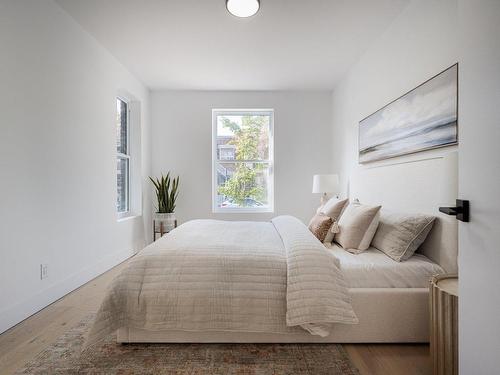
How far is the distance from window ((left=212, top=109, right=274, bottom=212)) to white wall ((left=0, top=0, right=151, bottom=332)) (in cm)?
177

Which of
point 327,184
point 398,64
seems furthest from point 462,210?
point 327,184

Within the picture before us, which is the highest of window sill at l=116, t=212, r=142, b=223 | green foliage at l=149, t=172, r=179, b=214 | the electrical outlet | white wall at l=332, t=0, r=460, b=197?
white wall at l=332, t=0, r=460, b=197

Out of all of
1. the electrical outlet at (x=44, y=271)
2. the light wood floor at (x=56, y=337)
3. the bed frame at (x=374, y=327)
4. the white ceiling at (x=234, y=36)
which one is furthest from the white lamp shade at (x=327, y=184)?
the electrical outlet at (x=44, y=271)

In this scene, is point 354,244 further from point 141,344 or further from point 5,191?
point 5,191

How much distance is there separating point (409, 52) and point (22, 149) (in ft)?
10.4

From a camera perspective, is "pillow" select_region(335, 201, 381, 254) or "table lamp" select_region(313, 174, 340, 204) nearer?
"pillow" select_region(335, 201, 381, 254)

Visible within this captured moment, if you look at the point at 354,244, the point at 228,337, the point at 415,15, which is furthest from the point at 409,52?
the point at 228,337

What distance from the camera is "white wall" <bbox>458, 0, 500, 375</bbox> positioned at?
902 millimetres

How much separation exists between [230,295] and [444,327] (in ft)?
3.56

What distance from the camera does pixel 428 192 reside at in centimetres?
210

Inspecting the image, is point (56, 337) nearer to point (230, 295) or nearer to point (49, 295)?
point (49, 295)

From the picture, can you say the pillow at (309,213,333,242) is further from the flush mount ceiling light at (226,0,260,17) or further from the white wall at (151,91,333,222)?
the white wall at (151,91,333,222)

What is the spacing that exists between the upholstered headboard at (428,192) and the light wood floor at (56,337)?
590 mm

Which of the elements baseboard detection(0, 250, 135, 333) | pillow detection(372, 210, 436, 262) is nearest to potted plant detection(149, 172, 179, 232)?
baseboard detection(0, 250, 135, 333)
